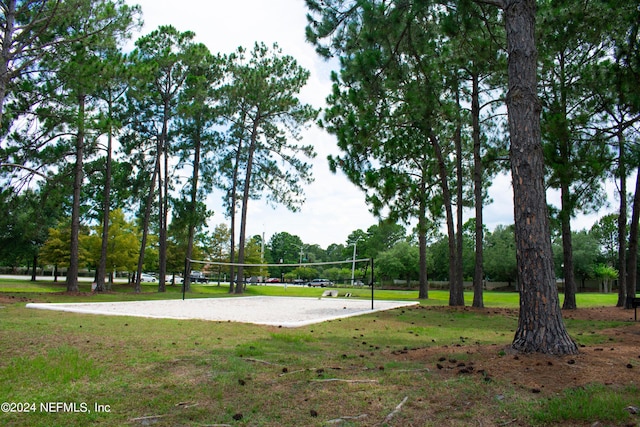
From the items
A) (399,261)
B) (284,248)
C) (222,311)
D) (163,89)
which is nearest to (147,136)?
(163,89)

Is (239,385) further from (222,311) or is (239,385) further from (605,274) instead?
(605,274)

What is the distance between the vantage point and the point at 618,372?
3.87 m

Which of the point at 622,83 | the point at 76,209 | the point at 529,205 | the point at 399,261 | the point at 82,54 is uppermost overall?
the point at 82,54

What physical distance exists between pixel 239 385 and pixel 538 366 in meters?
2.79

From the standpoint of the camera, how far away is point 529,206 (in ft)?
15.7

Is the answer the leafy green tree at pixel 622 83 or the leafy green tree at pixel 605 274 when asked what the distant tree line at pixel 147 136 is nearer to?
the leafy green tree at pixel 622 83

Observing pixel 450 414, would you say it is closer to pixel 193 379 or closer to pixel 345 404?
pixel 345 404

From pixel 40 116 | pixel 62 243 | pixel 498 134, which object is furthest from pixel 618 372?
pixel 62 243

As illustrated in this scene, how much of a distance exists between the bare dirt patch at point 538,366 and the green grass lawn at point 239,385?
0.17 meters

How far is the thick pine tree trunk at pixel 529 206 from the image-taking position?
15.0ft

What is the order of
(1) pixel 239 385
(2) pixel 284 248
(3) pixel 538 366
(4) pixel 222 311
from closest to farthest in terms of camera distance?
(1) pixel 239 385 → (3) pixel 538 366 → (4) pixel 222 311 → (2) pixel 284 248

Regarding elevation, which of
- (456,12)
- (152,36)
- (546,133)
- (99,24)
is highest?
(152,36)

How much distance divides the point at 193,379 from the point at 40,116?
13772 mm

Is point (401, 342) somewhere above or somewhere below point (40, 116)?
below
